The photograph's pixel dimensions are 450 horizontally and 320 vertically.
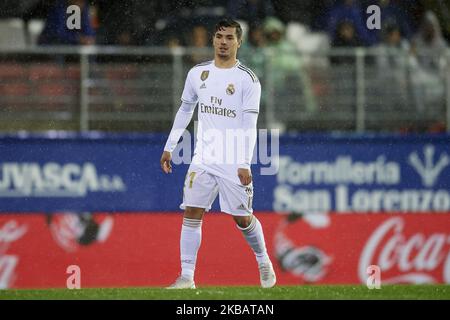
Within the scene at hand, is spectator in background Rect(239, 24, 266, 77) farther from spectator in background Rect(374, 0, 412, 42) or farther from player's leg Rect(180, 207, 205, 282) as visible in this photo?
player's leg Rect(180, 207, 205, 282)

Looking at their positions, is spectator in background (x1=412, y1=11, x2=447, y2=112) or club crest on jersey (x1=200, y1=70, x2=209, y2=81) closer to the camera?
club crest on jersey (x1=200, y1=70, x2=209, y2=81)

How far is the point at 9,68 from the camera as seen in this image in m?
16.0

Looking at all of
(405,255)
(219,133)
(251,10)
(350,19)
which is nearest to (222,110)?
(219,133)

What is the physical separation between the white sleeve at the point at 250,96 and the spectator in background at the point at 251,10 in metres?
4.55

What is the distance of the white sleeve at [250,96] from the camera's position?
11477 millimetres

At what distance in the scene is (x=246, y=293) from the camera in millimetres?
11445

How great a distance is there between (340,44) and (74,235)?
393 centimetres

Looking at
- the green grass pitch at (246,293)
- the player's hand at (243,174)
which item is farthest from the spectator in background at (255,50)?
the player's hand at (243,174)

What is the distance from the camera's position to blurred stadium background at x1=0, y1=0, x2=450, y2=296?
15305mm

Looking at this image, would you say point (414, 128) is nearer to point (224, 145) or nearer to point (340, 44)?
point (340, 44)

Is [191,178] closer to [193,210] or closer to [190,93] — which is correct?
[193,210]

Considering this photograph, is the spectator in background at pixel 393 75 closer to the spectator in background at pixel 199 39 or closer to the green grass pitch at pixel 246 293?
the spectator in background at pixel 199 39

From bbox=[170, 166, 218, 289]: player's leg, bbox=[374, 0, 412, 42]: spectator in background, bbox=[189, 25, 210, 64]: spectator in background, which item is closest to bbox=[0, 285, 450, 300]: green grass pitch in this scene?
bbox=[170, 166, 218, 289]: player's leg
